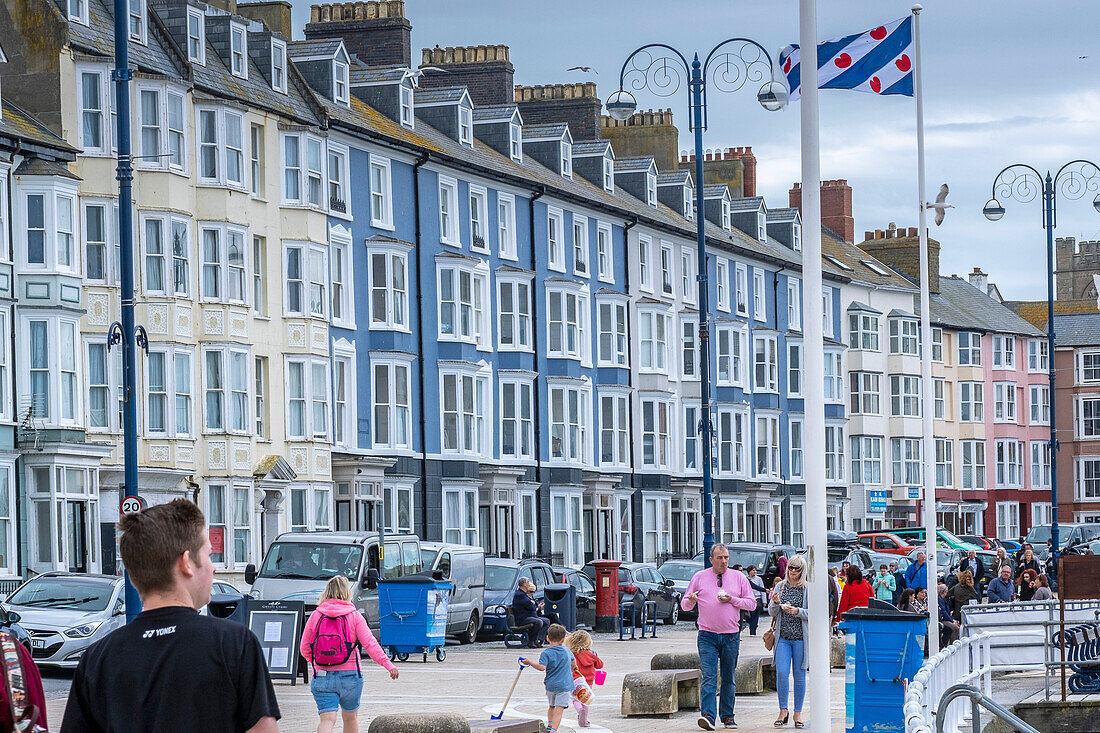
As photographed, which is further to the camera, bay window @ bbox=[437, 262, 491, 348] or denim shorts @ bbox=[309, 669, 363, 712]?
bay window @ bbox=[437, 262, 491, 348]

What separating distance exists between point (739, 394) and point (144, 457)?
32160 mm

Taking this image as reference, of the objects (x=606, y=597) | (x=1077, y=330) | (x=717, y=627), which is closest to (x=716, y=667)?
(x=717, y=627)

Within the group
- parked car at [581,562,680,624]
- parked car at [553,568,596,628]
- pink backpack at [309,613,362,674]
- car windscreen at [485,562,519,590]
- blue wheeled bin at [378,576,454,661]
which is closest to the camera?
pink backpack at [309,613,362,674]

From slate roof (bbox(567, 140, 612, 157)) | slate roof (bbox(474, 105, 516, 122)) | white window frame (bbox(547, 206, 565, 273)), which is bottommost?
white window frame (bbox(547, 206, 565, 273))

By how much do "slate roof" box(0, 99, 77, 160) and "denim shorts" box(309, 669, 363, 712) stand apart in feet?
74.3

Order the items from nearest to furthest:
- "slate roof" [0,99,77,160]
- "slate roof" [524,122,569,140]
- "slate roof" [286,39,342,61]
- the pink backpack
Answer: the pink backpack
"slate roof" [0,99,77,160]
"slate roof" [286,39,342,61]
"slate roof" [524,122,569,140]

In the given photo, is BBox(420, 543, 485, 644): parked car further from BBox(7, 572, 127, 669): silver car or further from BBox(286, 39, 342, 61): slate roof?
BBox(286, 39, 342, 61): slate roof

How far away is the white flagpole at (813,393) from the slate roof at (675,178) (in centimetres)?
5295

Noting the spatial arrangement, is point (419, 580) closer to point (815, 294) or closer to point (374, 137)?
point (815, 294)

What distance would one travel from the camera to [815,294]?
13.5m

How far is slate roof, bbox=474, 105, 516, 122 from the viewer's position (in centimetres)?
5500

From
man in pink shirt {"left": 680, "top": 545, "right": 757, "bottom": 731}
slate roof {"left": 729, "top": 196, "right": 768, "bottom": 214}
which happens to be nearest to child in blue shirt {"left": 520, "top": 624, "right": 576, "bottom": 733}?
man in pink shirt {"left": 680, "top": 545, "right": 757, "bottom": 731}

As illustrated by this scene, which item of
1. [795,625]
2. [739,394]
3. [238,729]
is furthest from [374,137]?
[238,729]

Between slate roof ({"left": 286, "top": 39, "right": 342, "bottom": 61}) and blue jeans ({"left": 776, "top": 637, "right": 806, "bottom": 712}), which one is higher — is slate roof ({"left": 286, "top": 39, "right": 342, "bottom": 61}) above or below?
above
